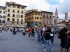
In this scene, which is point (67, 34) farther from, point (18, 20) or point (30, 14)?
point (30, 14)

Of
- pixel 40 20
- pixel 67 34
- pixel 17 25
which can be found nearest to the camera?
pixel 67 34

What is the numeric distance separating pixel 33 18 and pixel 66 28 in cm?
12908

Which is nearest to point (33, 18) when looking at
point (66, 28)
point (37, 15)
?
point (37, 15)

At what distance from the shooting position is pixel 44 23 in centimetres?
14838

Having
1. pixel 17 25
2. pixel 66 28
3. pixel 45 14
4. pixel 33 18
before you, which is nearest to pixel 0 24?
pixel 17 25

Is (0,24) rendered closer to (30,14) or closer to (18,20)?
(18,20)

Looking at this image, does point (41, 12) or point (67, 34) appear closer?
point (67, 34)

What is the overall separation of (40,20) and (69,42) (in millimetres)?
133404

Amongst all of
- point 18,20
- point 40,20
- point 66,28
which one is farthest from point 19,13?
point 66,28

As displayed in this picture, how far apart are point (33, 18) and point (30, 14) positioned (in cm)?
619

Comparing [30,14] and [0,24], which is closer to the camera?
[0,24]

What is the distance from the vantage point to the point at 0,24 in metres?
137

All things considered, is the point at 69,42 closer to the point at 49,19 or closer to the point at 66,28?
the point at 66,28

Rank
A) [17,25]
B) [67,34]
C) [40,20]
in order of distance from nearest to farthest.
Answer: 1. [67,34]
2. [17,25]
3. [40,20]
